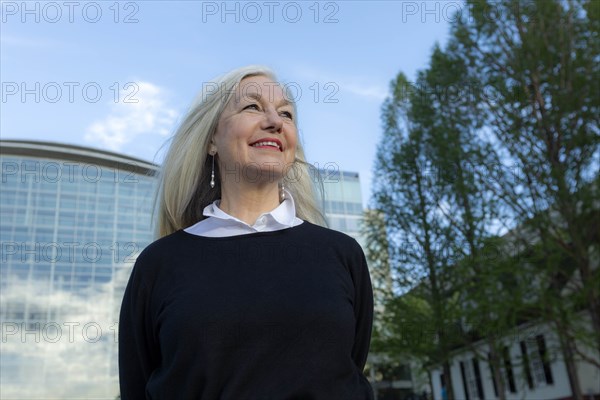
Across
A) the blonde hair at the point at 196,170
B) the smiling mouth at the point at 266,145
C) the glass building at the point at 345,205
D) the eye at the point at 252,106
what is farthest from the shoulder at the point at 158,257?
the glass building at the point at 345,205

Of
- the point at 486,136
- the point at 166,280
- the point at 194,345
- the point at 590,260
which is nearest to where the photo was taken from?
the point at 194,345

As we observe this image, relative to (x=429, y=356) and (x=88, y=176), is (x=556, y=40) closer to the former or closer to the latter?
(x=429, y=356)

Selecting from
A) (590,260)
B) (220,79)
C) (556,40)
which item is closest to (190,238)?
(220,79)

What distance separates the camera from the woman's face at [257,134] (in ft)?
7.02

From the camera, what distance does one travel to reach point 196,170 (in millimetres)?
2367

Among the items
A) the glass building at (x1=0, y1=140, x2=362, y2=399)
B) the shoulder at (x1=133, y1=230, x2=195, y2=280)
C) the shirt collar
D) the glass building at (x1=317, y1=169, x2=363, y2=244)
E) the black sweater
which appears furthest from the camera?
the glass building at (x1=317, y1=169, x2=363, y2=244)

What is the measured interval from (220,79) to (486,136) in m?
15.0

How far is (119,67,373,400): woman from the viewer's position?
172 cm

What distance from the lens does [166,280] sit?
75.8 inches

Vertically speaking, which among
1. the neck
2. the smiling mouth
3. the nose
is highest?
the nose

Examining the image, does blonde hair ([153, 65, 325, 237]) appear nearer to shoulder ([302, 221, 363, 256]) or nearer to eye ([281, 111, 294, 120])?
eye ([281, 111, 294, 120])

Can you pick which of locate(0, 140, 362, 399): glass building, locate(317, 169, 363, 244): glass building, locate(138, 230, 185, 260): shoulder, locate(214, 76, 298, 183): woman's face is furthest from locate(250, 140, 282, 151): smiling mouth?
locate(317, 169, 363, 244): glass building

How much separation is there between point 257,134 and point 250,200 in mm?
236

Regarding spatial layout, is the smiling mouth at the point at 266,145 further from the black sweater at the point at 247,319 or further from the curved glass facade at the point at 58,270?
the curved glass facade at the point at 58,270
